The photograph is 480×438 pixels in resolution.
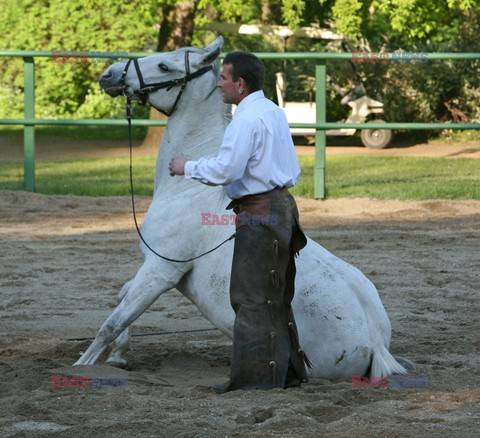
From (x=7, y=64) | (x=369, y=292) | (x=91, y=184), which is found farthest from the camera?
(x=7, y=64)

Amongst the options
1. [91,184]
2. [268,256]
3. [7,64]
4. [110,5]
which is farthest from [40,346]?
[7,64]

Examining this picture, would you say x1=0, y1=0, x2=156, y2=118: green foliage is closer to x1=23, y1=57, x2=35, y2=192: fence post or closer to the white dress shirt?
x1=23, y1=57, x2=35, y2=192: fence post

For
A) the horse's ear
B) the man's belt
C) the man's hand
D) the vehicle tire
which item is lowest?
the vehicle tire

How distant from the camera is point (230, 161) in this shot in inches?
183

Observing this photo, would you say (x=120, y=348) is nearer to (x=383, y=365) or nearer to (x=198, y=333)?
(x=198, y=333)

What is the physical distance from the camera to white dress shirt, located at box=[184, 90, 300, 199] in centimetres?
466

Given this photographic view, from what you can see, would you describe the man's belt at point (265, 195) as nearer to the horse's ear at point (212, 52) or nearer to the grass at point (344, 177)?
the horse's ear at point (212, 52)

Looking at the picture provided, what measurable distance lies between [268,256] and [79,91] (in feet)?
71.4

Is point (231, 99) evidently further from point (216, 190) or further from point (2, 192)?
point (2, 192)

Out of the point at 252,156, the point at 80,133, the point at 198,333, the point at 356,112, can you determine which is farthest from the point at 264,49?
the point at 252,156

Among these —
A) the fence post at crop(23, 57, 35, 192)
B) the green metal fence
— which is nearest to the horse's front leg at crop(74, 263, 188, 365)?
the green metal fence

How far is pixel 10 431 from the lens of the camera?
4250 mm

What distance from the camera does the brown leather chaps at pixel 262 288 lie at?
4.93 meters

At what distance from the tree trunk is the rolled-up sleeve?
16.4 metres
